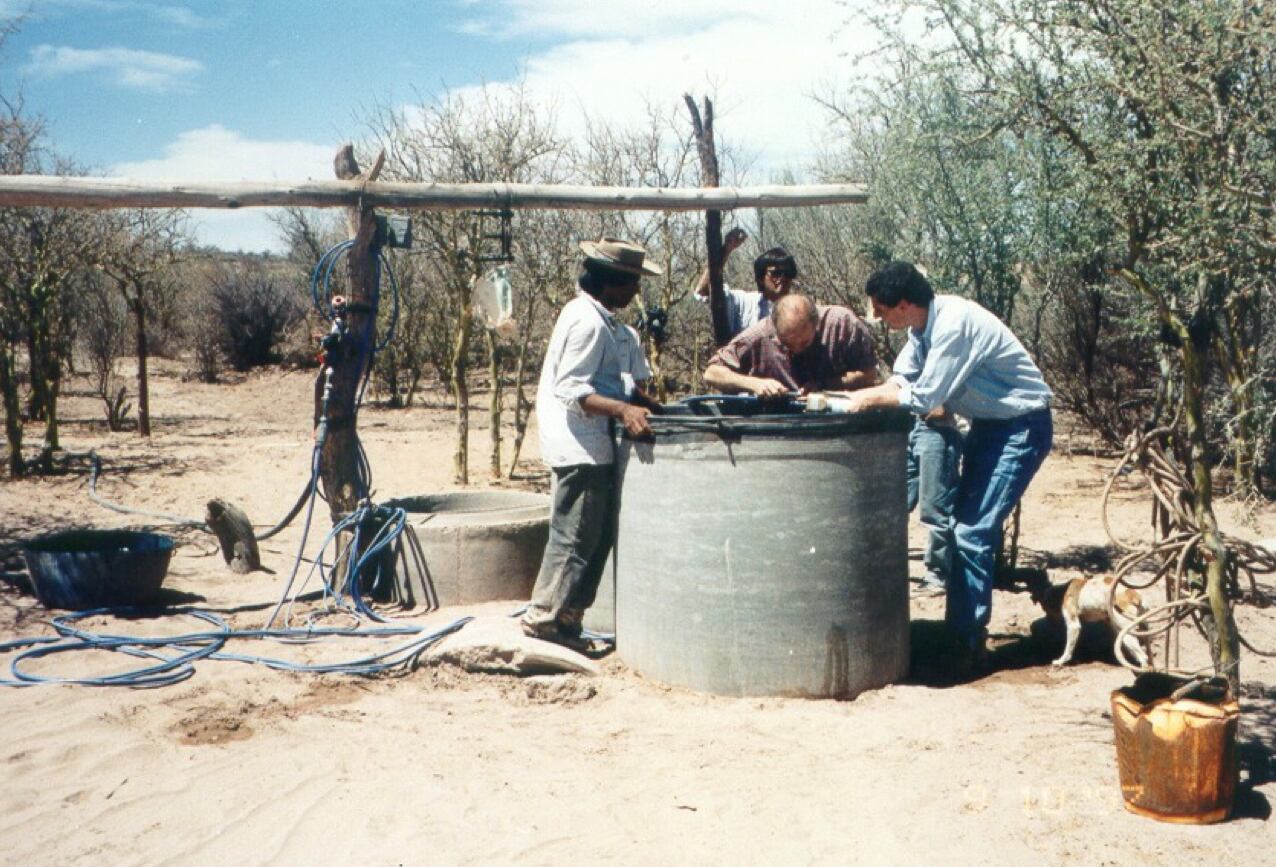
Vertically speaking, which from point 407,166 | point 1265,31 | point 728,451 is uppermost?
point 407,166

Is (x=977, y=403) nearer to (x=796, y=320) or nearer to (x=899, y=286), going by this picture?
(x=899, y=286)

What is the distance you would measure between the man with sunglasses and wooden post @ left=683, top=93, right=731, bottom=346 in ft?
0.20

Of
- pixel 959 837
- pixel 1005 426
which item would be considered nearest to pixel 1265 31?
pixel 1005 426

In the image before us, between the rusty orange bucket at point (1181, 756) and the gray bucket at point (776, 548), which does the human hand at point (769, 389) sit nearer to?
the gray bucket at point (776, 548)

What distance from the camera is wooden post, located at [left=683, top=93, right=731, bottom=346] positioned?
7.19 m

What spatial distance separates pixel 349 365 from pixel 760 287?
2536 millimetres

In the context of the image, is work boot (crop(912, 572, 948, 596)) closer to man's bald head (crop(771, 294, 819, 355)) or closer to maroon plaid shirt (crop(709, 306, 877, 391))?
maroon plaid shirt (crop(709, 306, 877, 391))

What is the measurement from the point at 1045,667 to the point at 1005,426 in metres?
1.18

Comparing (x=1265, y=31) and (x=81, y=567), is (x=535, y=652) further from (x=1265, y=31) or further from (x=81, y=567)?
(x=1265, y=31)

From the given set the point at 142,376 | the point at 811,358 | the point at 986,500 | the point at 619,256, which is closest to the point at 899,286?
the point at 811,358

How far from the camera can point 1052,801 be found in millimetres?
3641

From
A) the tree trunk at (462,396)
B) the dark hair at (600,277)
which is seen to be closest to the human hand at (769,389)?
the dark hair at (600,277)

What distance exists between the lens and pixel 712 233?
7.45 m

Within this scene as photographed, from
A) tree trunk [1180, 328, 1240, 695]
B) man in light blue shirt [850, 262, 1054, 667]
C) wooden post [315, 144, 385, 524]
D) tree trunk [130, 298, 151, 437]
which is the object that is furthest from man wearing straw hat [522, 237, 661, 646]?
tree trunk [130, 298, 151, 437]
